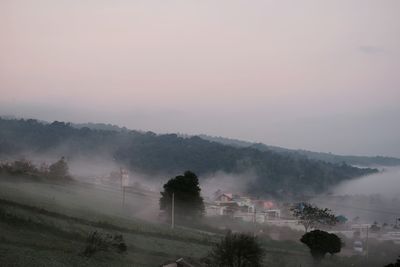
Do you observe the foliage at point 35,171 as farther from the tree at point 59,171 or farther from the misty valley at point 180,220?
the misty valley at point 180,220

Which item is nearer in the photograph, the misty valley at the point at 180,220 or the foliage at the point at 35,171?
the misty valley at the point at 180,220

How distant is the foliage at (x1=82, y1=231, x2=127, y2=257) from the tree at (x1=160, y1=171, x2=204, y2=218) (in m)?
23.6

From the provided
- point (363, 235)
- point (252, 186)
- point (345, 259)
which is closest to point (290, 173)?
point (252, 186)

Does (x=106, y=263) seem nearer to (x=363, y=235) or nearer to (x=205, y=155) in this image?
(x=363, y=235)

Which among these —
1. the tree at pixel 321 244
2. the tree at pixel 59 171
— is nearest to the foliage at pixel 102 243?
the tree at pixel 321 244

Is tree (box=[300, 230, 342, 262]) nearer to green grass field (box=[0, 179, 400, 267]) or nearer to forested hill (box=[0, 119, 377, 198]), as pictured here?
green grass field (box=[0, 179, 400, 267])

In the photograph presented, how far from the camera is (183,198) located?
56594 millimetres

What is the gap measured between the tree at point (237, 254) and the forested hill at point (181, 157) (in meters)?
112

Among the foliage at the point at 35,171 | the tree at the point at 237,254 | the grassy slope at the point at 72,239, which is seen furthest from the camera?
the foliage at the point at 35,171

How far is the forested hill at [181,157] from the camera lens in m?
156

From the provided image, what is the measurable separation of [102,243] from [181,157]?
144402mm

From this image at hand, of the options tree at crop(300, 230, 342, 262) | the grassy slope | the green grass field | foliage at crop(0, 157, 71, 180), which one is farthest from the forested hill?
the grassy slope

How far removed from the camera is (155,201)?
71312mm

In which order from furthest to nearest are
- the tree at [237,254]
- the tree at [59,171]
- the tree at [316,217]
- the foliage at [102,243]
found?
1. the tree at [59,171]
2. the tree at [316,217]
3. the tree at [237,254]
4. the foliage at [102,243]
